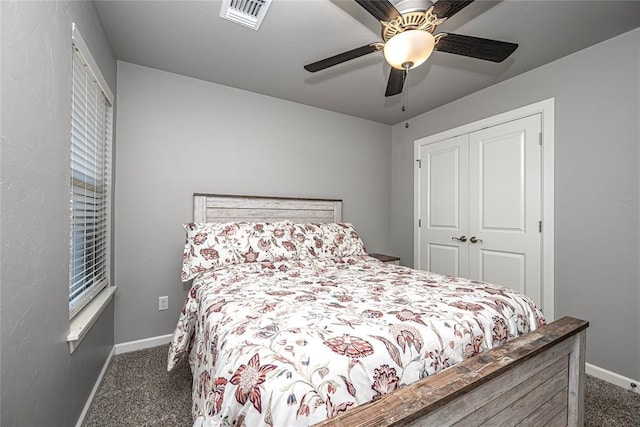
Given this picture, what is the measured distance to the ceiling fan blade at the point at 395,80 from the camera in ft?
5.88

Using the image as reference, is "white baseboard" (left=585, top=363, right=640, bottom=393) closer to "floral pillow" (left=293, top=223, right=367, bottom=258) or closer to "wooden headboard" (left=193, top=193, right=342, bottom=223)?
"floral pillow" (left=293, top=223, right=367, bottom=258)

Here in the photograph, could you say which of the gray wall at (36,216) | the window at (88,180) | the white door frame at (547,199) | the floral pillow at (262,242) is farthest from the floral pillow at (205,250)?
the white door frame at (547,199)

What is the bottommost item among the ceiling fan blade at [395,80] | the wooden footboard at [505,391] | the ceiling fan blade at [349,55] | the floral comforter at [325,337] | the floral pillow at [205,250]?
the wooden footboard at [505,391]

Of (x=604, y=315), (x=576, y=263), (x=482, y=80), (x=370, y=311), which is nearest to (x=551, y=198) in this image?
(x=576, y=263)

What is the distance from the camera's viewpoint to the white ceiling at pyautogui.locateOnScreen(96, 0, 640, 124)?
1.77m

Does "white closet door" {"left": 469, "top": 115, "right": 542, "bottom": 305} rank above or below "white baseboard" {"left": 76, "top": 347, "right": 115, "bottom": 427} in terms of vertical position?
above

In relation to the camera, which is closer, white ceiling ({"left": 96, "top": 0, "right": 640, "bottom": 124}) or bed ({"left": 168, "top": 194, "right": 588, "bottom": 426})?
bed ({"left": 168, "top": 194, "right": 588, "bottom": 426})

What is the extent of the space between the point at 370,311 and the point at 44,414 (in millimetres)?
1311

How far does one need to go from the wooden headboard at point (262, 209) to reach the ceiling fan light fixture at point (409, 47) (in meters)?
1.86

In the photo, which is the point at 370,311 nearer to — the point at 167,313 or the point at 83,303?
the point at 83,303

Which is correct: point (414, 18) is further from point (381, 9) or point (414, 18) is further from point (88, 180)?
point (88, 180)

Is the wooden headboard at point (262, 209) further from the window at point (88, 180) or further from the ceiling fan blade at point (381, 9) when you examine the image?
the ceiling fan blade at point (381, 9)

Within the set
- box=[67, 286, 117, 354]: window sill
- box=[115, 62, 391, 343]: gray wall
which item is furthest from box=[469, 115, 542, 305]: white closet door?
box=[67, 286, 117, 354]: window sill

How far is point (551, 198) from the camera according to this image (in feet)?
7.80
